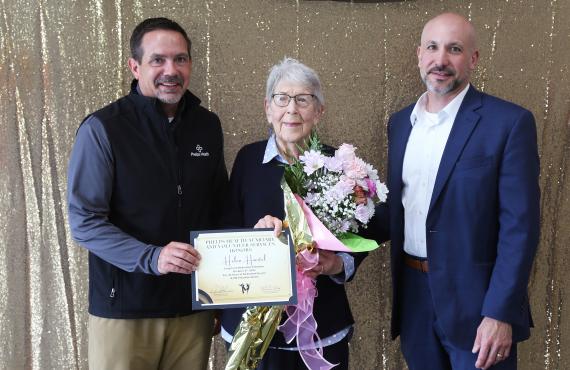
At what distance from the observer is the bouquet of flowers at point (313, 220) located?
1.60 metres

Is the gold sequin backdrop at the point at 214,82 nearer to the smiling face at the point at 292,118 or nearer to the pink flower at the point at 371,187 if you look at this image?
the smiling face at the point at 292,118

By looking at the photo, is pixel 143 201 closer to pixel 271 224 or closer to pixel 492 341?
pixel 271 224

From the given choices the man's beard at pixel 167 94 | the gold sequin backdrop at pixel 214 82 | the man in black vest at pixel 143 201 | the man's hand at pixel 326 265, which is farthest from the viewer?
the gold sequin backdrop at pixel 214 82

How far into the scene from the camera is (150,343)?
1.92 meters

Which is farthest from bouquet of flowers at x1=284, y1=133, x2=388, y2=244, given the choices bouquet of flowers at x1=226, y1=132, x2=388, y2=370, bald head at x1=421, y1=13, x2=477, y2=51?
bald head at x1=421, y1=13, x2=477, y2=51

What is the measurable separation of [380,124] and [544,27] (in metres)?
0.82

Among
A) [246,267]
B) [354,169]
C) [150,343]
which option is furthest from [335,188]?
[150,343]

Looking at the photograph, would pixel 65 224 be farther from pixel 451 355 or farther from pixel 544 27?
pixel 544 27

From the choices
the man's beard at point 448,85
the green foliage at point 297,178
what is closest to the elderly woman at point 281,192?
the green foliage at point 297,178

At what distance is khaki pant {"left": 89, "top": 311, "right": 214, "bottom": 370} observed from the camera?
1.86 m

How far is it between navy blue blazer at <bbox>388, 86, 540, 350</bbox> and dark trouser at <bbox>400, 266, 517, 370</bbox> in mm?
59

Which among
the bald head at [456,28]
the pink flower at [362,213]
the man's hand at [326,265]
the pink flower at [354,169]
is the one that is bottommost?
the man's hand at [326,265]

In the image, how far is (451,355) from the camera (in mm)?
1888

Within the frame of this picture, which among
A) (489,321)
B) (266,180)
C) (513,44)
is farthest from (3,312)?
(513,44)
